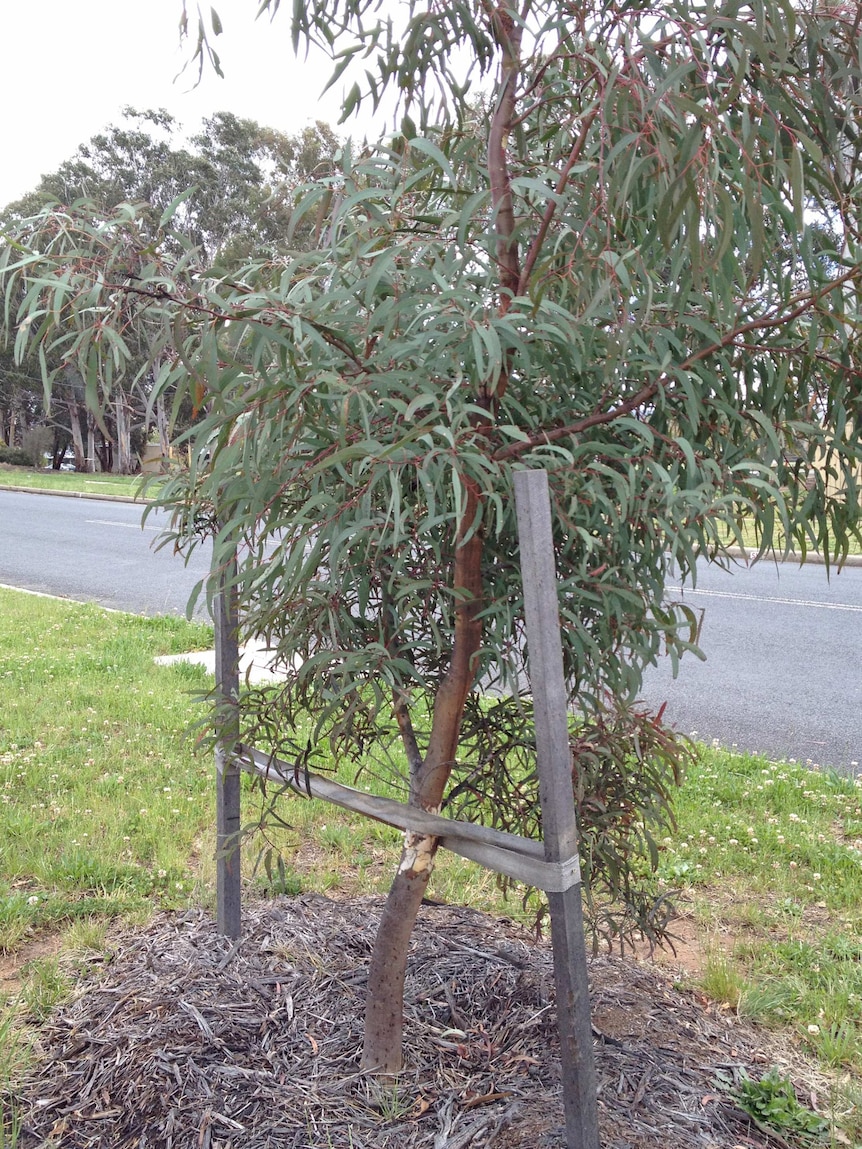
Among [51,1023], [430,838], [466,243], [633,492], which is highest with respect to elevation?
[466,243]

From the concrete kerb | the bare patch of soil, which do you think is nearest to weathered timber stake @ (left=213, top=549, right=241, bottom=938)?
the bare patch of soil

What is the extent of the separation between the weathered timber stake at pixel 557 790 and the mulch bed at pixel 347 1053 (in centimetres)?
30

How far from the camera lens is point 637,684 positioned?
198 centimetres

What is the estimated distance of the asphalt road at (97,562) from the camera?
996cm

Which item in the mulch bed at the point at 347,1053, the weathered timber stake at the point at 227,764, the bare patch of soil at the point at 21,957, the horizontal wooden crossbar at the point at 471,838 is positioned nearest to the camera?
the horizontal wooden crossbar at the point at 471,838

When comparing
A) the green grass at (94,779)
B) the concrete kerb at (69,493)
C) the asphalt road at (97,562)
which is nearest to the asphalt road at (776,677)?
the green grass at (94,779)

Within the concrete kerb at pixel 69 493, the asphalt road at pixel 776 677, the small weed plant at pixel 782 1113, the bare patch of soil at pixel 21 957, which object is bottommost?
the bare patch of soil at pixel 21 957

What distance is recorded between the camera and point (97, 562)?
485 inches

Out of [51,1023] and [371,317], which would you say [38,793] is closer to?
[51,1023]

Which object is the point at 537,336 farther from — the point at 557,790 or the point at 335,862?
the point at 335,862

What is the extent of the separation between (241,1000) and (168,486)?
1423 millimetres

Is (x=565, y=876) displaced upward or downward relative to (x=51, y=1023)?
upward

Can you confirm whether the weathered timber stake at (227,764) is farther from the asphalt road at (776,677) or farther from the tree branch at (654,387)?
the asphalt road at (776,677)

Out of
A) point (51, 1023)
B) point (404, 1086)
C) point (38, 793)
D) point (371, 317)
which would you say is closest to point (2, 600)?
point (38, 793)
